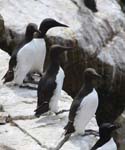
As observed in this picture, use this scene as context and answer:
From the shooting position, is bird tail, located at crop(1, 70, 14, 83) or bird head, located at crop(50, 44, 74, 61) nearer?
bird head, located at crop(50, 44, 74, 61)

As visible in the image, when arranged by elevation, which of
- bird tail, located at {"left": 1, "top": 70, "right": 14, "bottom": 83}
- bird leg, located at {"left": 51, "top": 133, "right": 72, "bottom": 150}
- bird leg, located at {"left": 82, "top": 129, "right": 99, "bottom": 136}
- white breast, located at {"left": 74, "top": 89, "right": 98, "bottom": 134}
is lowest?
bird tail, located at {"left": 1, "top": 70, "right": 14, "bottom": 83}

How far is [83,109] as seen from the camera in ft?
29.1

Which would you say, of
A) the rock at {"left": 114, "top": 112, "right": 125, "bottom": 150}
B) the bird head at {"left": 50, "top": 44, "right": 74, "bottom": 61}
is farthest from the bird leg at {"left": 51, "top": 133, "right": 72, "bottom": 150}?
the rock at {"left": 114, "top": 112, "right": 125, "bottom": 150}

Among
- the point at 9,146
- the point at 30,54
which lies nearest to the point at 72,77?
the point at 30,54

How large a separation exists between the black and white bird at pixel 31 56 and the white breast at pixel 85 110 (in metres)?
2.00

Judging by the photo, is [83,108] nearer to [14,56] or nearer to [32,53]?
[32,53]

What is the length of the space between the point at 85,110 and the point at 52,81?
78 cm

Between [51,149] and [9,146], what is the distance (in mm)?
509

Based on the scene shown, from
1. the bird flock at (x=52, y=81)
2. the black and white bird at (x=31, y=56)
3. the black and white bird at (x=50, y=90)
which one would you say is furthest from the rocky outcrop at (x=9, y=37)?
the black and white bird at (x=50, y=90)

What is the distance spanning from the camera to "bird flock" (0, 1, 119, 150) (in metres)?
8.89

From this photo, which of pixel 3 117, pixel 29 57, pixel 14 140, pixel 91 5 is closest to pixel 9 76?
pixel 29 57

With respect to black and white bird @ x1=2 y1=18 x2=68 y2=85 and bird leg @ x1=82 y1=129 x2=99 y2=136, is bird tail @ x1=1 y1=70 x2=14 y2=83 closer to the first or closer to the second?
black and white bird @ x1=2 y1=18 x2=68 y2=85

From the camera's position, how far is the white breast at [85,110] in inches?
350

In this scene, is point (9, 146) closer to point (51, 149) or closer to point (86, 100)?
point (51, 149)
